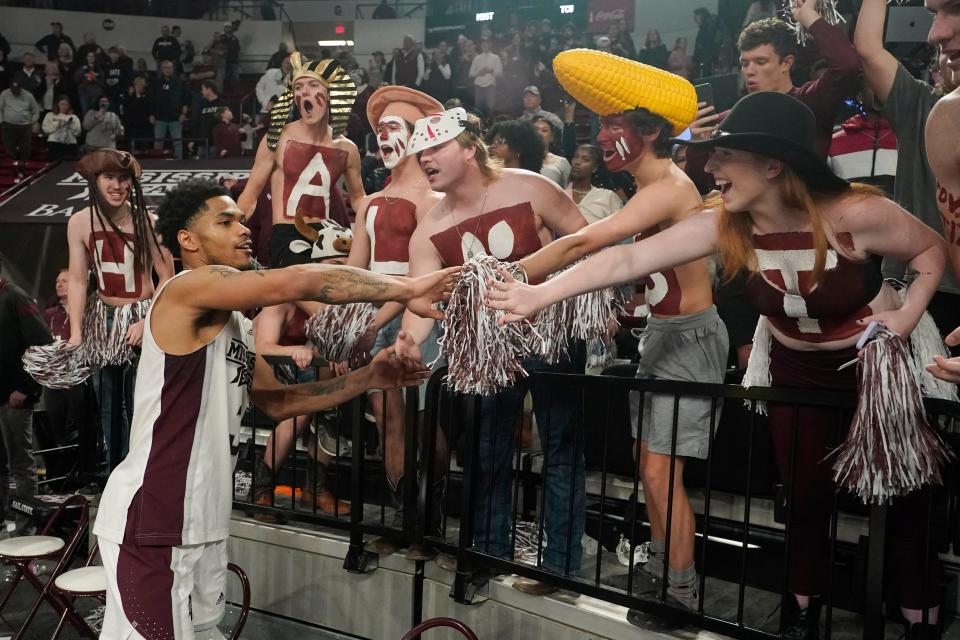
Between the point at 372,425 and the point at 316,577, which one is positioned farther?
the point at 372,425

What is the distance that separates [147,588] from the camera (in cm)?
256

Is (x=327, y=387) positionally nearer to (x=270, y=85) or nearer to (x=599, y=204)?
(x=599, y=204)

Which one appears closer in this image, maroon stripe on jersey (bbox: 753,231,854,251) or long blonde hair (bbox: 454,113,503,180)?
maroon stripe on jersey (bbox: 753,231,854,251)

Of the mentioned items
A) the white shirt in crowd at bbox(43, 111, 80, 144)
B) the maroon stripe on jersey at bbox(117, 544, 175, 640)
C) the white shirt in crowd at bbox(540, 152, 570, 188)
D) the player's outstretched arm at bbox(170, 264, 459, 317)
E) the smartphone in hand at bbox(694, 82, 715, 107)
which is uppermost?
the white shirt in crowd at bbox(43, 111, 80, 144)

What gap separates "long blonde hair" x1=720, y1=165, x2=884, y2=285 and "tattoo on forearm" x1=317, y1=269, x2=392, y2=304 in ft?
3.18

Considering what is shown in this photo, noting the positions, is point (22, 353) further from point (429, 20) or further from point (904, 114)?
point (429, 20)

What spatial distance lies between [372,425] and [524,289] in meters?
2.45

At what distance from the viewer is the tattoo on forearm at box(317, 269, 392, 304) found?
8.43ft

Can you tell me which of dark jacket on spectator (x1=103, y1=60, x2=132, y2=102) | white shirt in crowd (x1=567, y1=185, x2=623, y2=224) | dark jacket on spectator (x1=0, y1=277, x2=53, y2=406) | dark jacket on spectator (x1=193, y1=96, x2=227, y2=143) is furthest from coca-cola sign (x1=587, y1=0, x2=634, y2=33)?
dark jacket on spectator (x1=0, y1=277, x2=53, y2=406)

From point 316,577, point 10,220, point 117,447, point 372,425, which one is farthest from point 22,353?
point 10,220

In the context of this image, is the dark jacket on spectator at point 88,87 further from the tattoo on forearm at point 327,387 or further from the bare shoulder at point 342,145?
the tattoo on forearm at point 327,387

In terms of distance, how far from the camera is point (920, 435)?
90.6 inches

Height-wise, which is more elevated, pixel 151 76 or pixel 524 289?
pixel 151 76

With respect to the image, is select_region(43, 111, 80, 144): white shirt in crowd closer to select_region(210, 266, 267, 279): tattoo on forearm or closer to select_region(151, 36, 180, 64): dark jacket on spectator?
select_region(151, 36, 180, 64): dark jacket on spectator
